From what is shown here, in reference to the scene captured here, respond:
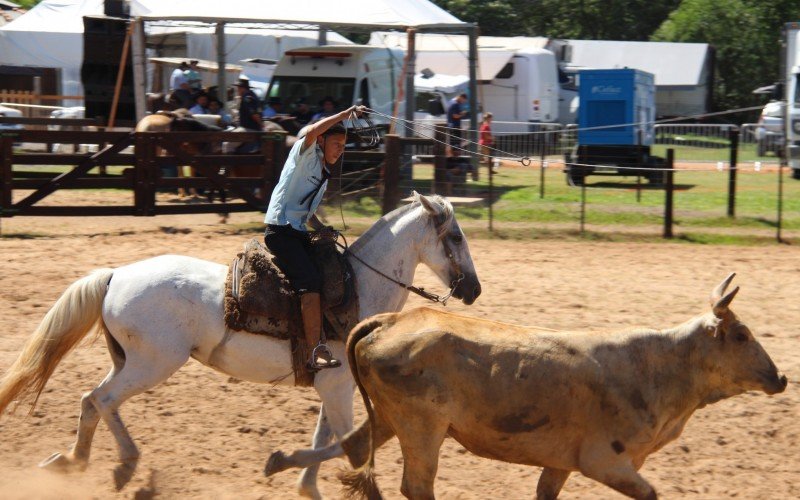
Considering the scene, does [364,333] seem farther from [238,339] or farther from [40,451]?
[40,451]

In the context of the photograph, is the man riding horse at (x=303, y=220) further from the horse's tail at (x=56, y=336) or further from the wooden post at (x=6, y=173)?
the wooden post at (x=6, y=173)

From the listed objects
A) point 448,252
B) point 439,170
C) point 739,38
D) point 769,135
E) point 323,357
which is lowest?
point 323,357

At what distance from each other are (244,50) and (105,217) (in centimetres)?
1333

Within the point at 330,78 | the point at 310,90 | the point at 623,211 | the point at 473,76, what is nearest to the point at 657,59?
the point at 473,76

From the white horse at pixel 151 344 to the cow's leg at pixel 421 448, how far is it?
118 cm

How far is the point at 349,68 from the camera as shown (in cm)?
1986

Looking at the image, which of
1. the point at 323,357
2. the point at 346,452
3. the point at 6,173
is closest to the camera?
the point at 346,452

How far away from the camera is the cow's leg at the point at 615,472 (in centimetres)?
473

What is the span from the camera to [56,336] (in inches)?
237

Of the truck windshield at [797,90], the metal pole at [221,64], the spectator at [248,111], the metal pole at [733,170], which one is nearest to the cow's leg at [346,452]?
the metal pole at [733,170]

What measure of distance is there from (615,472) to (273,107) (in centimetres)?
1592

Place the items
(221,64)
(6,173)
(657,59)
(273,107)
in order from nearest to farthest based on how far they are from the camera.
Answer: (6,173) → (221,64) → (273,107) → (657,59)

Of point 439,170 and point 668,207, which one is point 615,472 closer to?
point 668,207

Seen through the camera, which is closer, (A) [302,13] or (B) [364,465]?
(B) [364,465]
